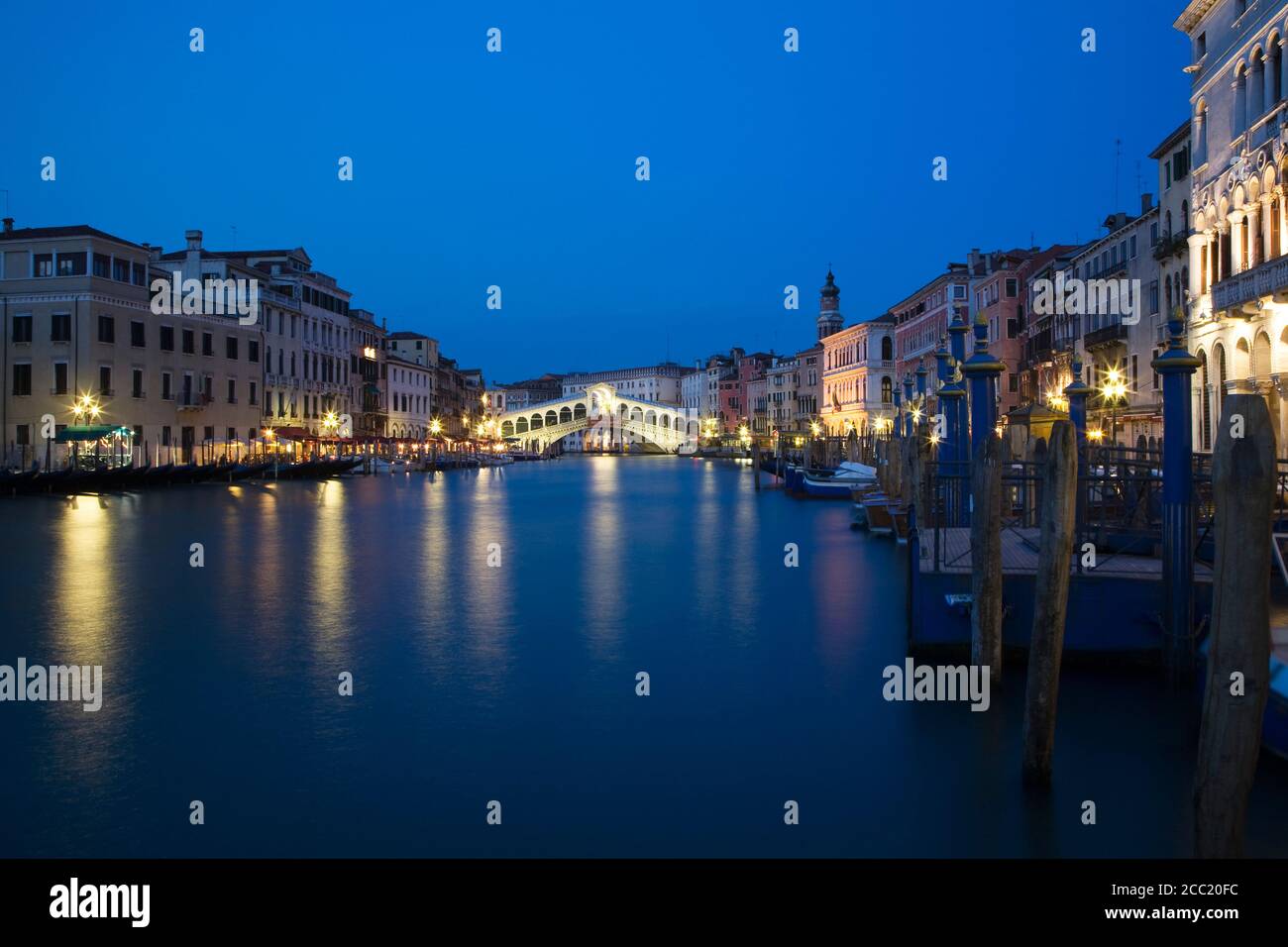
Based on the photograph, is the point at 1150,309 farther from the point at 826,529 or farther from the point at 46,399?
the point at 46,399

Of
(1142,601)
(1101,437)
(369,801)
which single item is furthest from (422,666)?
(1101,437)

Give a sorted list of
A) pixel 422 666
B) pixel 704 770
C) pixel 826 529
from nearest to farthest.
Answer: pixel 704 770 → pixel 422 666 → pixel 826 529

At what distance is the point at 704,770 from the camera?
6738 millimetres

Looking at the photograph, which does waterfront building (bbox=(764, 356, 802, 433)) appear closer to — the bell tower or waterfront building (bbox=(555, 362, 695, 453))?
the bell tower

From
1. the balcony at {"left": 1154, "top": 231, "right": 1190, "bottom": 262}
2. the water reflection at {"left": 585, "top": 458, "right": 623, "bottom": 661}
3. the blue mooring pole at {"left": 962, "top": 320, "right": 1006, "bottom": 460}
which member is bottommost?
the water reflection at {"left": 585, "top": 458, "right": 623, "bottom": 661}

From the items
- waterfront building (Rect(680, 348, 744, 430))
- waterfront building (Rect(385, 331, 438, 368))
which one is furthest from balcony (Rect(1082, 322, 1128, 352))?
waterfront building (Rect(680, 348, 744, 430))

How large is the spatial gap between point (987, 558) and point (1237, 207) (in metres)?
19.1

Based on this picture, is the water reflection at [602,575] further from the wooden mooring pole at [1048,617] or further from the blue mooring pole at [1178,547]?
the blue mooring pole at [1178,547]

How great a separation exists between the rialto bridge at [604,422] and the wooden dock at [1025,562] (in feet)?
407

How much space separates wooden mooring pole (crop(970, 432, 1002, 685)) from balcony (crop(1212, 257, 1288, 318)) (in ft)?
50.2

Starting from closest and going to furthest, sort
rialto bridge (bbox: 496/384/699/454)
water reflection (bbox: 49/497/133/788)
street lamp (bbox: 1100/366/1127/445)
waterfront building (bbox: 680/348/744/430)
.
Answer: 1. water reflection (bbox: 49/497/133/788)
2. street lamp (bbox: 1100/366/1127/445)
3. waterfront building (bbox: 680/348/744/430)
4. rialto bridge (bbox: 496/384/699/454)

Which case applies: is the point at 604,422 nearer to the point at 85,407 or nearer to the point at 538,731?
the point at 85,407

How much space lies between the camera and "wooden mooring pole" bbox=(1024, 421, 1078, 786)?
6309mm
